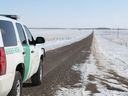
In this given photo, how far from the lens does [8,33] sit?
685 cm

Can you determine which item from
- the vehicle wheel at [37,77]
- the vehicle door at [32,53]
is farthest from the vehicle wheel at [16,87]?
the vehicle wheel at [37,77]

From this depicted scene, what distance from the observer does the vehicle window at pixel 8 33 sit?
21.5ft

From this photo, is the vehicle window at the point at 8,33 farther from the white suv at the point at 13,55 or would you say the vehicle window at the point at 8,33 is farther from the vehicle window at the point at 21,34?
the vehicle window at the point at 21,34

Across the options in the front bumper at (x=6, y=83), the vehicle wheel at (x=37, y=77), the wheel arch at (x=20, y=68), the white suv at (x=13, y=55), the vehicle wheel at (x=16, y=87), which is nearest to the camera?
the front bumper at (x=6, y=83)

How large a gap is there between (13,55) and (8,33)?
457 millimetres

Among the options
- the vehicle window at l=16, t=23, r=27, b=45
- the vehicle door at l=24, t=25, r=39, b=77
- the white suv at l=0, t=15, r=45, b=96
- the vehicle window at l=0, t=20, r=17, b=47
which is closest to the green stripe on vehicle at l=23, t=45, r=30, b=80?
the white suv at l=0, t=15, r=45, b=96

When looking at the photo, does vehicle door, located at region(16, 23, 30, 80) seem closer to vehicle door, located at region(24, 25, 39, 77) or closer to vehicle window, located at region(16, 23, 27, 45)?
vehicle window, located at region(16, 23, 27, 45)

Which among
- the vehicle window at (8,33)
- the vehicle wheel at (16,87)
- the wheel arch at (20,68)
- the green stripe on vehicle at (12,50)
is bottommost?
the vehicle wheel at (16,87)

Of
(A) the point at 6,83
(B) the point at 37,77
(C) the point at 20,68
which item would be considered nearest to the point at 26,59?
(C) the point at 20,68

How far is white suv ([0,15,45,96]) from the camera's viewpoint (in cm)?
611

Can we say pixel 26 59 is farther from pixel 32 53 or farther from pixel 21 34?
pixel 32 53

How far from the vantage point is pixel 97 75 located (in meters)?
13.6

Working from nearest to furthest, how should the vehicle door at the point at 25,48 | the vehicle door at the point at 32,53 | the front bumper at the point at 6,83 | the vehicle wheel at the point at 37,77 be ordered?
the front bumper at the point at 6,83, the vehicle door at the point at 25,48, the vehicle door at the point at 32,53, the vehicle wheel at the point at 37,77

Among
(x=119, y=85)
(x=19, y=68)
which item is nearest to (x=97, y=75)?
(x=119, y=85)
